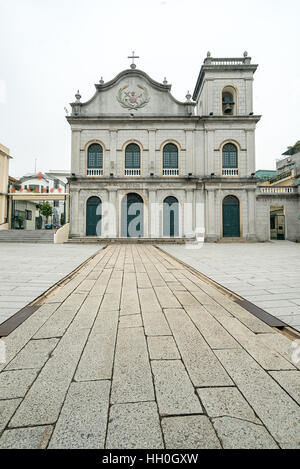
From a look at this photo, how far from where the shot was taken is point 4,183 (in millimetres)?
23047

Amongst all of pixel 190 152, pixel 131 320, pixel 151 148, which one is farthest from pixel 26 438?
pixel 190 152

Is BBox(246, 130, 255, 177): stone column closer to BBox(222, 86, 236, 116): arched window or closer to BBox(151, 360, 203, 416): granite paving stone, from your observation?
BBox(222, 86, 236, 116): arched window

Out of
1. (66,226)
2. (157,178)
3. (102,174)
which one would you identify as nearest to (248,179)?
(157,178)

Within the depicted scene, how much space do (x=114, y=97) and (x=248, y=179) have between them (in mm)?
13287

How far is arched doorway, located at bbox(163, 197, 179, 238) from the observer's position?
18.7 meters

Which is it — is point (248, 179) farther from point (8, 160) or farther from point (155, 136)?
point (8, 160)

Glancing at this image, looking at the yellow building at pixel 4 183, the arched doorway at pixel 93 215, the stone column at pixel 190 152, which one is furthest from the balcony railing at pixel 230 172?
the yellow building at pixel 4 183

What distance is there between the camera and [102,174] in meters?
19.1

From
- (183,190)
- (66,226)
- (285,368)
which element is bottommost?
(285,368)

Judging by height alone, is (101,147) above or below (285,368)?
above

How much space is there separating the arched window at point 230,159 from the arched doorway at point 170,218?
5099 mm

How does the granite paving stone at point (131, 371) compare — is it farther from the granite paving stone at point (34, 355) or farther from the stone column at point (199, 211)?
the stone column at point (199, 211)

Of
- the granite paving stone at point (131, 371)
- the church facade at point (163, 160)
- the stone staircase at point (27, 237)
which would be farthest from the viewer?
the church facade at point (163, 160)

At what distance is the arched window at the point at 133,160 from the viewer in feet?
62.7
